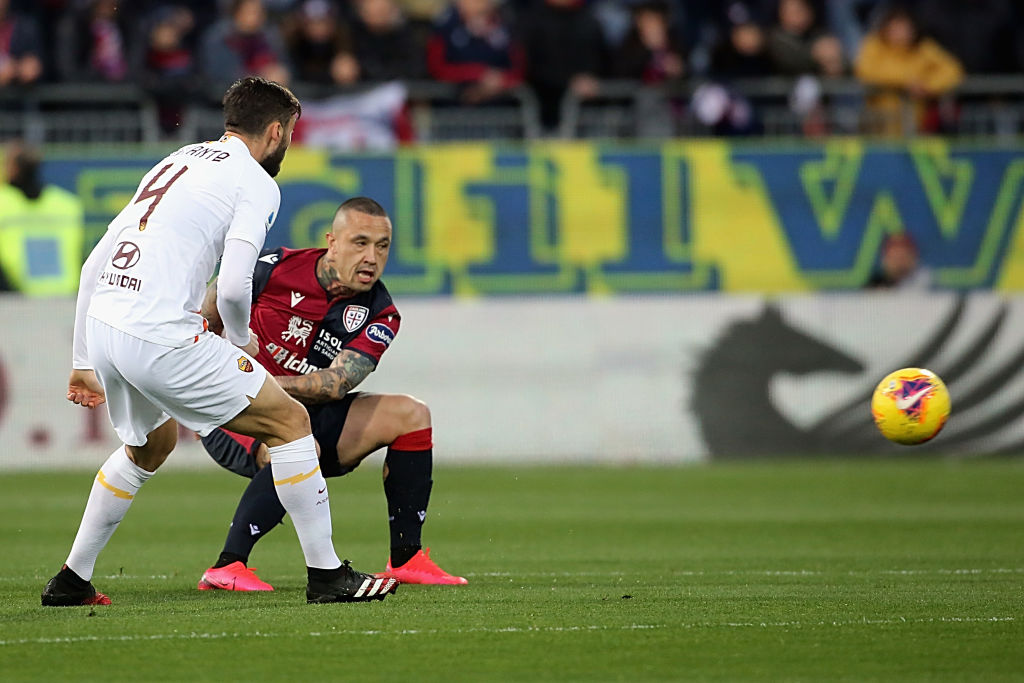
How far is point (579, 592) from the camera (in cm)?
747

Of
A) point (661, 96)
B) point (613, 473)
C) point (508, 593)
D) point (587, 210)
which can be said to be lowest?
point (613, 473)

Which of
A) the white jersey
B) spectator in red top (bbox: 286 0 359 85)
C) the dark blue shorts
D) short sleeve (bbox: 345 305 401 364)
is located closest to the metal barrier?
spectator in red top (bbox: 286 0 359 85)

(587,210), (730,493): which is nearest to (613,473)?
(730,493)

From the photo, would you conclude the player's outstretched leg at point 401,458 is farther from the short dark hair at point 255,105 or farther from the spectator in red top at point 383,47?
the spectator in red top at point 383,47

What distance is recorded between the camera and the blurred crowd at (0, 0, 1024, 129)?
57.7 feet

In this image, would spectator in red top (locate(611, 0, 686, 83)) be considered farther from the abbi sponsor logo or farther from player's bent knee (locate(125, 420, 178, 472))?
player's bent knee (locate(125, 420, 178, 472))

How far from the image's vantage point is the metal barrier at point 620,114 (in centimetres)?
1759

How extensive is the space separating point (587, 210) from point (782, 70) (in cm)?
277

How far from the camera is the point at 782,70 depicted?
18.4 metres

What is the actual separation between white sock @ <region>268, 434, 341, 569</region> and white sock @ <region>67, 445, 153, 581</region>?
2.29 feet

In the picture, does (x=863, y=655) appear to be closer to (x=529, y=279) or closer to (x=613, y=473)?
(x=613, y=473)

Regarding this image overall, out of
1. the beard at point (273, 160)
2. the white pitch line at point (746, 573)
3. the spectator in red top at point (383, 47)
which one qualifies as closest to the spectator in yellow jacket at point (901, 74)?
the spectator in red top at point (383, 47)

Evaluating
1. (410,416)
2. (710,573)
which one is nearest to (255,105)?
(410,416)

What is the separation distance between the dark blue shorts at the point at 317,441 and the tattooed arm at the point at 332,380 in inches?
12.6
